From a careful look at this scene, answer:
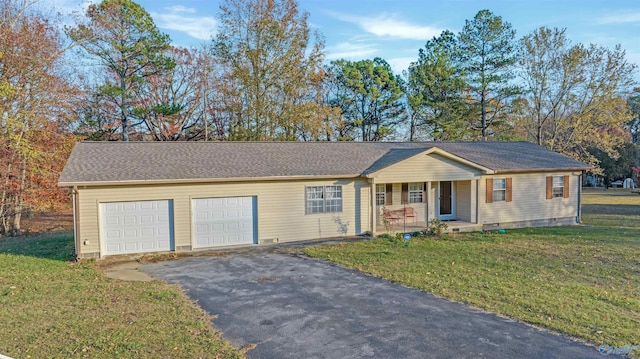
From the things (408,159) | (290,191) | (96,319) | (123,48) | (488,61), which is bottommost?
(96,319)

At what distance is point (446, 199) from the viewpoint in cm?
1756

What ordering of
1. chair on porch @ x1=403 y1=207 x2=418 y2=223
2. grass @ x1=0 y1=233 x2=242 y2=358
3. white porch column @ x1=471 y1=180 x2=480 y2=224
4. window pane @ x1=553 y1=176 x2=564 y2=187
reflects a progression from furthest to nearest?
1. window pane @ x1=553 y1=176 x2=564 y2=187
2. chair on porch @ x1=403 y1=207 x2=418 y2=223
3. white porch column @ x1=471 y1=180 x2=480 y2=224
4. grass @ x1=0 y1=233 x2=242 y2=358

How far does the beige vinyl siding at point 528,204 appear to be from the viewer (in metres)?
16.6

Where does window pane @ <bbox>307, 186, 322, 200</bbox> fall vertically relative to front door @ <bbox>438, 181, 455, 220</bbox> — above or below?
above

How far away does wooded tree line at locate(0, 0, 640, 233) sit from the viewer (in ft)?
57.8

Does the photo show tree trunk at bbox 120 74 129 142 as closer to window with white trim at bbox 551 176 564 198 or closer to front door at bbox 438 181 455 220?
front door at bbox 438 181 455 220

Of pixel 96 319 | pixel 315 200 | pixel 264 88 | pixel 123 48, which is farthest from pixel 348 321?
pixel 123 48

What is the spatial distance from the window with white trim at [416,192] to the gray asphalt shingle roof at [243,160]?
1646mm

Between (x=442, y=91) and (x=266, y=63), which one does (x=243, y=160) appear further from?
(x=442, y=91)

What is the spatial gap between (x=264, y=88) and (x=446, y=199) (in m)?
13.5

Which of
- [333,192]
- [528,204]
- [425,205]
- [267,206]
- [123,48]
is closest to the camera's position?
[267,206]

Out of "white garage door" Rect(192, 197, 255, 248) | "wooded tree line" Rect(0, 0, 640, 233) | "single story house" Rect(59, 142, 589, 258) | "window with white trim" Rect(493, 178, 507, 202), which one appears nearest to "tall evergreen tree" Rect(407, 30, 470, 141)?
"wooded tree line" Rect(0, 0, 640, 233)

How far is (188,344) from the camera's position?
5.46m

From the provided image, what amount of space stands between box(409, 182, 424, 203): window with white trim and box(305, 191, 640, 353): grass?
2.72 meters
